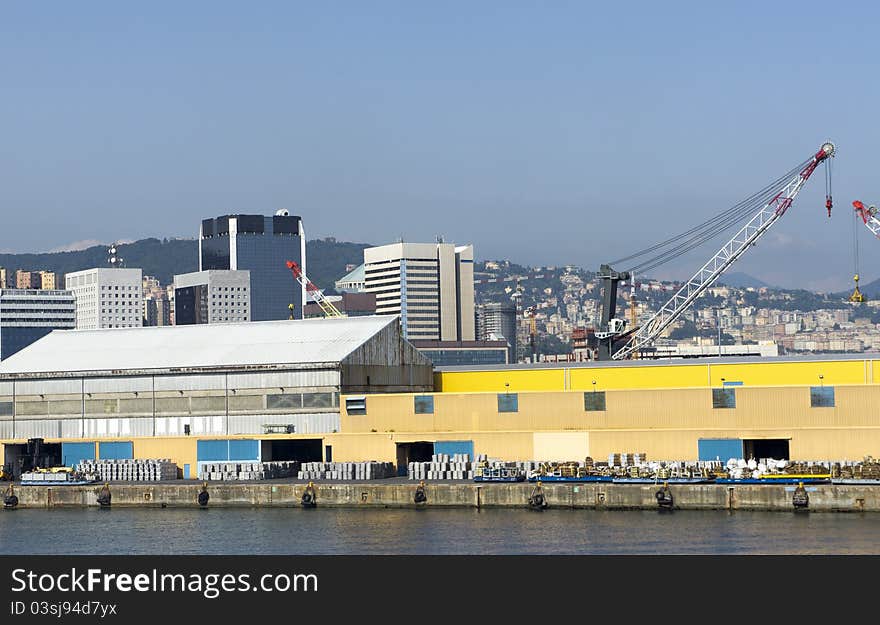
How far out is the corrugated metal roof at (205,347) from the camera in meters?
93.0

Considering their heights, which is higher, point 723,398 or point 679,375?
point 679,375

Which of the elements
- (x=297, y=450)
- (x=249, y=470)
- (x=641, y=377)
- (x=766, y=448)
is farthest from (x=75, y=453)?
(x=766, y=448)

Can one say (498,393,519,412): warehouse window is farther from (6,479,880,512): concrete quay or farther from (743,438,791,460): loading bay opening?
(743,438,791,460): loading bay opening

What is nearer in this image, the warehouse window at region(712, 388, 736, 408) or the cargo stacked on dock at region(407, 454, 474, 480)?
the warehouse window at region(712, 388, 736, 408)

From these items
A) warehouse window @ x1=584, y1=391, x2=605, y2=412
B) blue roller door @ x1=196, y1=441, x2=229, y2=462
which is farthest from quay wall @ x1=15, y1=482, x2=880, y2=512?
warehouse window @ x1=584, y1=391, x2=605, y2=412

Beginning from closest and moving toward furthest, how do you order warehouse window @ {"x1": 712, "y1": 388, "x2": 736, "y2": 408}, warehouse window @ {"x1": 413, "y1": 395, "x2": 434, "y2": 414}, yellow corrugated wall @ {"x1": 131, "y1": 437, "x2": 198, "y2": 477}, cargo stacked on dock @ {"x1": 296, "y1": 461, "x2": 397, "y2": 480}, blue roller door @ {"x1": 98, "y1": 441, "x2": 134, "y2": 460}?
1. warehouse window @ {"x1": 712, "y1": 388, "x2": 736, "y2": 408}
2. cargo stacked on dock @ {"x1": 296, "y1": 461, "x2": 397, "y2": 480}
3. warehouse window @ {"x1": 413, "y1": 395, "x2": 434, "y2": 414}
4. yellow corrugated wall @ {"x1": 131, "y1": 437, "x2": 198, "y2": 477}
5. blue roller door @ {"x1": 98, "y1": 441, "x2": 134, "y2": 460}

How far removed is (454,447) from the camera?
86312 mm

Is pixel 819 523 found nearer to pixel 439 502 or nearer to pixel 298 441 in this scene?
pixel 439 502

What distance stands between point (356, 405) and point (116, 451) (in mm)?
16249

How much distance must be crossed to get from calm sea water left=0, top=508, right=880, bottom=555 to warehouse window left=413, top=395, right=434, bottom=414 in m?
9.78

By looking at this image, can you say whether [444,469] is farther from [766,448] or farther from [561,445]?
[766,448]

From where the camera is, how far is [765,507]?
237ft

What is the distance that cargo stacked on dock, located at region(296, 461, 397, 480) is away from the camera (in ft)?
282
